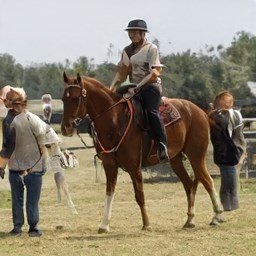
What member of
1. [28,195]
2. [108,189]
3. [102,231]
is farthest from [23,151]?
[102,231]

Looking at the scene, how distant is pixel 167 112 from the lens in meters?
10.1

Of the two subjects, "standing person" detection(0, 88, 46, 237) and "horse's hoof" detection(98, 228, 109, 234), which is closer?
"standing person" detection(0, 88, 46, 237)

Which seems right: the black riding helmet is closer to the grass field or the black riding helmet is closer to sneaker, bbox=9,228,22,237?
the grass field

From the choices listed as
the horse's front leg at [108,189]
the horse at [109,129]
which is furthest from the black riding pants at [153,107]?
the horse's front leg at [108,189]

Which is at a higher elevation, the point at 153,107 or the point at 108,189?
the point at 153,107

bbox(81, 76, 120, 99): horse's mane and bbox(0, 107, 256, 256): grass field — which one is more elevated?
bbox(81, 76, 120, 99): horse's mane

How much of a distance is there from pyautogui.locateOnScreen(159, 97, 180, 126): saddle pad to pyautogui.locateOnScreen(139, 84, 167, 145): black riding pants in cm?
42

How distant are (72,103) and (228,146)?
2.60 m

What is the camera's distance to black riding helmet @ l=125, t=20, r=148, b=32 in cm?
954

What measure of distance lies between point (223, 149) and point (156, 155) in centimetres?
127

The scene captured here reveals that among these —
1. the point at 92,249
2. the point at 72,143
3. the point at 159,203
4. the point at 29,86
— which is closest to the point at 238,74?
the point at 29,86

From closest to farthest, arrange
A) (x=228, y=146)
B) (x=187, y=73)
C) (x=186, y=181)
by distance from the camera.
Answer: (x=228, y=146) → (x=186, y=181) → (x=187, y=73)

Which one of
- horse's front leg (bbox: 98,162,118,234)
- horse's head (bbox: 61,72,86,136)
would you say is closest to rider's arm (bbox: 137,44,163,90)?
horse's head (bbox: 61,72,86,136)

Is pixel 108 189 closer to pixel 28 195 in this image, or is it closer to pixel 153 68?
pixel 28 195
